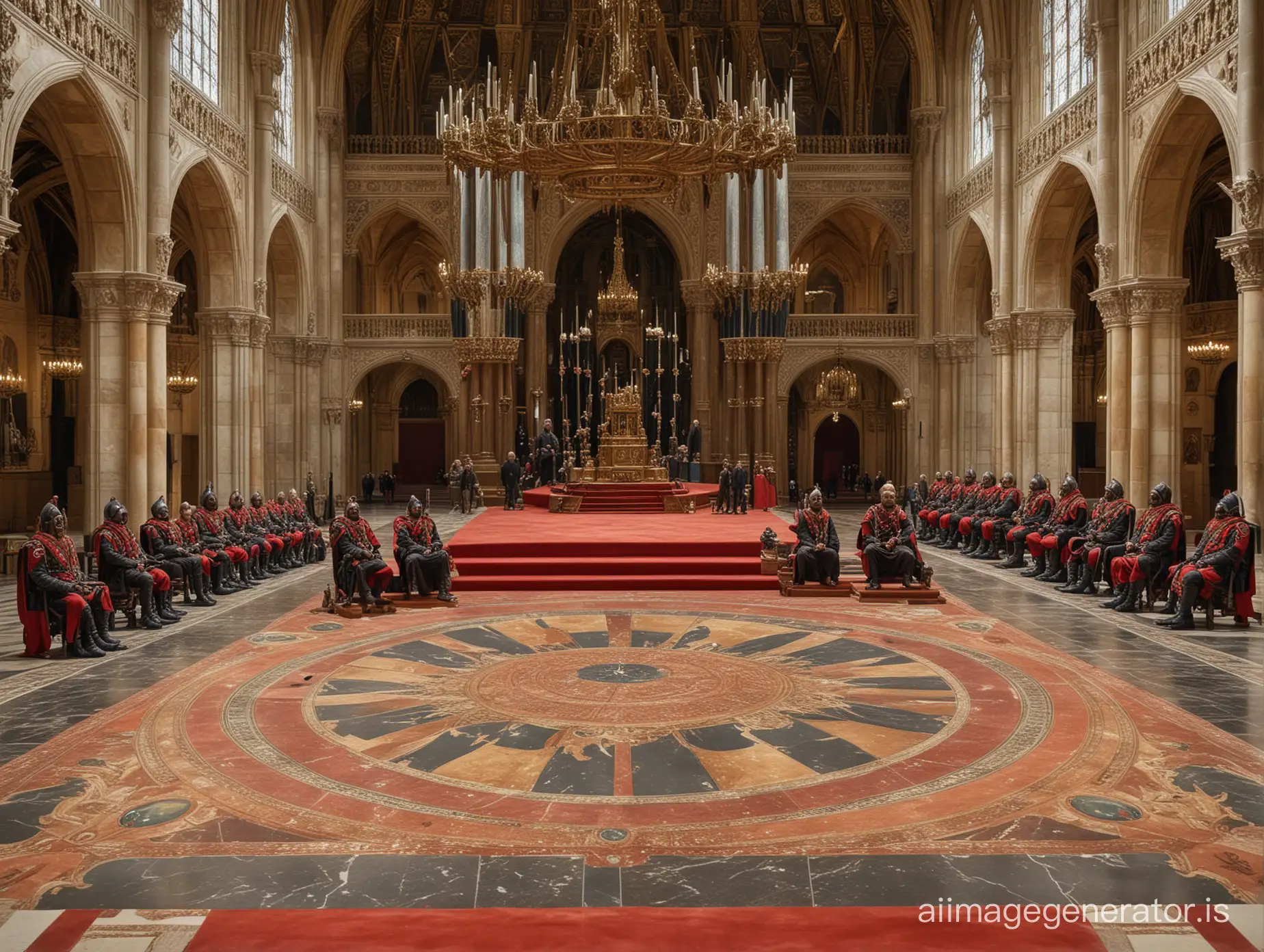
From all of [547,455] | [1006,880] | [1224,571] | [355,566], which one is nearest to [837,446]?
[547,455]

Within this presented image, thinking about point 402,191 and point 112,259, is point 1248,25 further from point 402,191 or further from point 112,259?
point 402,191

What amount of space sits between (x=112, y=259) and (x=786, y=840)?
1460cm

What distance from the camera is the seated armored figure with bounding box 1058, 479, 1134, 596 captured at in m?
12.1

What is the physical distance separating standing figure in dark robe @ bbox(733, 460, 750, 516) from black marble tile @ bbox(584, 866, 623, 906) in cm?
1647

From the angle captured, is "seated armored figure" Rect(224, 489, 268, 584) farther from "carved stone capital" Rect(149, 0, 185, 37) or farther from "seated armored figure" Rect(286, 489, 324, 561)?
"carved stone capital" Rect(149, 0, 185, 37)

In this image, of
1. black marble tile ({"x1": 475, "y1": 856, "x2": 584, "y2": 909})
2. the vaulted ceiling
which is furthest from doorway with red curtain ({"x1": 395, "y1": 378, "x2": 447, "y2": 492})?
black marble tile ({"x1": 475, "y1": 856, "x2": 584, "y2": 909})

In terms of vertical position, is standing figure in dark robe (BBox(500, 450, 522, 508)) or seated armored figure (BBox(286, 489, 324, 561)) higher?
standing figure in dark robe (BBox(500, 450, 522, 508))

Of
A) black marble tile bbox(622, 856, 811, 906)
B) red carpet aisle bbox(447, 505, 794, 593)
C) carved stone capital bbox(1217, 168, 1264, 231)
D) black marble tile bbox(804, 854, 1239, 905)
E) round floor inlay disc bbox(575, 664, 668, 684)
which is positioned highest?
carved stone capital bbox(1217, 168, 1264, 231)

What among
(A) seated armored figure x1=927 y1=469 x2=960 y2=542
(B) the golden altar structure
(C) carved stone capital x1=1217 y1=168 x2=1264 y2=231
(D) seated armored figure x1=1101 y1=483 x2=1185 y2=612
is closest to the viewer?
(D) seated armored figure x1=1101 y1=483 x2=1185 y2=612

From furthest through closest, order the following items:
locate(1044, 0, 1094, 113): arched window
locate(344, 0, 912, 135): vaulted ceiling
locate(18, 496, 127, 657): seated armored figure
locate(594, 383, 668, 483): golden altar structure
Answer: locate(344, 0, 912, 135): vaulted ceiling
locate(594, 383, 668, 483): golden altar structure
locate(1044, 0, 1094, 113): arched window
locate(18, 496, 127, 657): seated armored figure

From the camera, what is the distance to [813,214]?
28.4 meters

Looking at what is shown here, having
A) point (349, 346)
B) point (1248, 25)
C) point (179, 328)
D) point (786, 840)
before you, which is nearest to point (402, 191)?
point (349, 346)

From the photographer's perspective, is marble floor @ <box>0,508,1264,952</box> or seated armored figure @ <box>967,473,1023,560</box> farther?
seated armored figure @ <box>967,473,1023,560</box>

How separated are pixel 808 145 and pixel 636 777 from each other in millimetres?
25783
